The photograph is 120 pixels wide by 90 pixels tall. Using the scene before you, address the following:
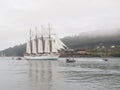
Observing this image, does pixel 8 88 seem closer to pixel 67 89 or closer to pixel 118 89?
pixel 67 89

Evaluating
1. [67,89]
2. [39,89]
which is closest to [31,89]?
[39,89]

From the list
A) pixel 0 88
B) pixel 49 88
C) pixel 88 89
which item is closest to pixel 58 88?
pixel 49 88

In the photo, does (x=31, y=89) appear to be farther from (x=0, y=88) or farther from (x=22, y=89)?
(x=0, y=88)

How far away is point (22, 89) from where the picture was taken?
5294cm

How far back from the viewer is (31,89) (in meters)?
52.6

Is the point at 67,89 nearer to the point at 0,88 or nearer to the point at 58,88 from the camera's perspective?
the point at 58,88

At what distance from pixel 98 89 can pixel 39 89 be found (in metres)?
8.74

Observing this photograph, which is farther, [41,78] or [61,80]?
[41,78]

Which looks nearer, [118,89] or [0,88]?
[118,89]

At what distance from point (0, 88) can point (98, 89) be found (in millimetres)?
15393

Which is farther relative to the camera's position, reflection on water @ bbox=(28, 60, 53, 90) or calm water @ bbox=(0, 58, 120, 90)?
reflection on water @ bbox=(28, 60, 53, 90)

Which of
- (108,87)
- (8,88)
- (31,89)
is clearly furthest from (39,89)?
(108,87)

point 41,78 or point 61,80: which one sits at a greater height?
point 41,78

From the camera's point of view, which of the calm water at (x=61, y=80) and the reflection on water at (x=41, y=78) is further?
the reflection on water at (x=41, y=78)
